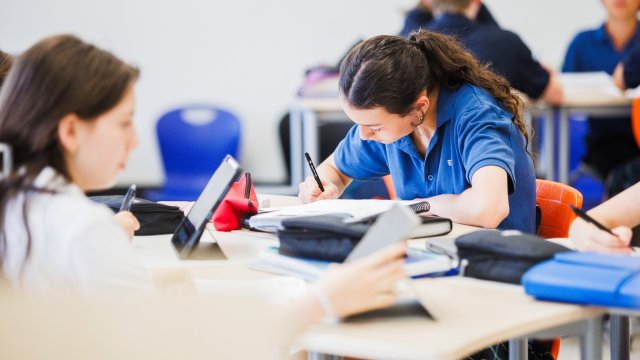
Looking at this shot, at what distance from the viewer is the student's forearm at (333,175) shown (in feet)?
8.31

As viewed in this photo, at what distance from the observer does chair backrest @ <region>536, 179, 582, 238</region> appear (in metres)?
2.07

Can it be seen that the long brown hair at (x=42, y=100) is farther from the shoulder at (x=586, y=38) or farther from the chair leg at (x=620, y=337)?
the shoulder at (x=586, y=38)

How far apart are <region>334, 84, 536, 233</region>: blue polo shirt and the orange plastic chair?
7 centimetres

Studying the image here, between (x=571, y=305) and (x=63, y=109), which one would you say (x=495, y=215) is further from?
(x=63, y=109)

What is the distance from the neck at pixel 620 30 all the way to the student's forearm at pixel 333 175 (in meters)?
2.84

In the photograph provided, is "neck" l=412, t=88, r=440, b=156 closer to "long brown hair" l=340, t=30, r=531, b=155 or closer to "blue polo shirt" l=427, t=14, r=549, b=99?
"long brown hair" l=340, t=30, r=531, b=155

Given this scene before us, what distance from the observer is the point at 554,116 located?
13.6ft

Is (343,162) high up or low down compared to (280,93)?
up

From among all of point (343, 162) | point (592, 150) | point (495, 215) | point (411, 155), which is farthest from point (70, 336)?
point (592, 150)

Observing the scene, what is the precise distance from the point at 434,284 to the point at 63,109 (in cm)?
68

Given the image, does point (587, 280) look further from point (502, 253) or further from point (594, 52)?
point (594, 52)

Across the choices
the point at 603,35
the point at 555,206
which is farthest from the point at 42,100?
the point at 603,35

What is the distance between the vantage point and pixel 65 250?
1125mm

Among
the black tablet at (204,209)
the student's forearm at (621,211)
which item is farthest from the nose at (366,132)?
the student's forearm at (621,211)
